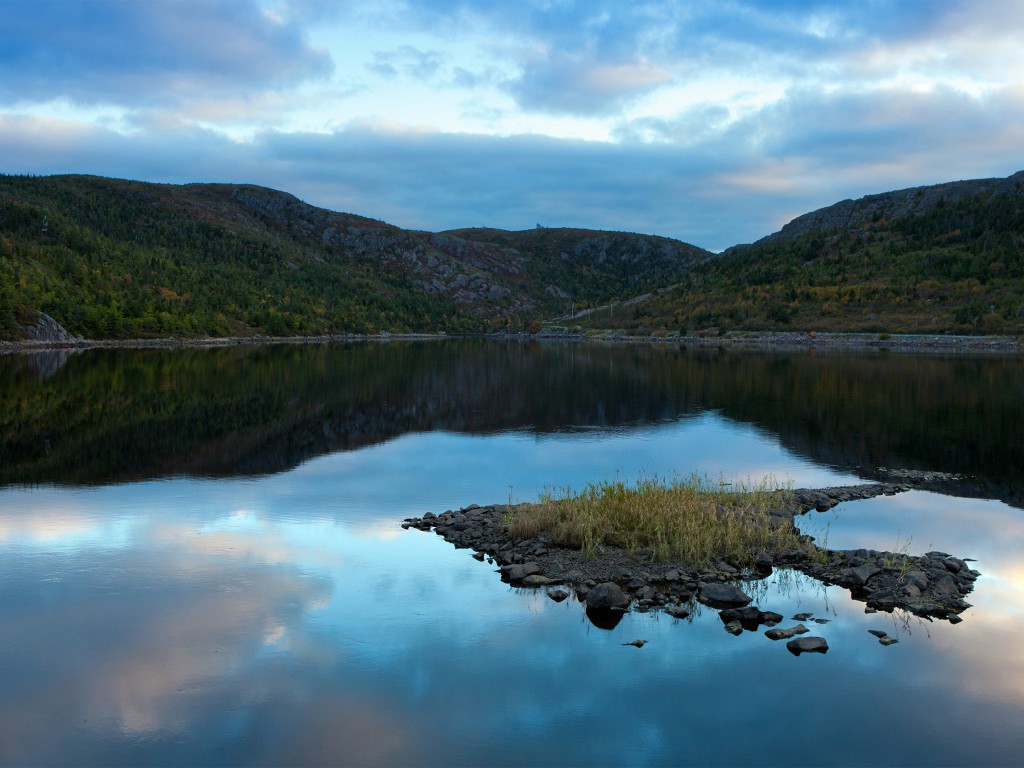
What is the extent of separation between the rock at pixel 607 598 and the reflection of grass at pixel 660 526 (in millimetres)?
1987

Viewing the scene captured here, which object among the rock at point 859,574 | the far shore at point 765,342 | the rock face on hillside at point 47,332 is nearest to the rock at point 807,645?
the rock at point 859,574

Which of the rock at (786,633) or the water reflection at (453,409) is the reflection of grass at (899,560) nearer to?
the rock at (786,633)

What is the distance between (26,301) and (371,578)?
96.9m

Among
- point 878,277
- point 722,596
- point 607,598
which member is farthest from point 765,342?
point 607,598

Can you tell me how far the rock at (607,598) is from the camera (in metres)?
12.9

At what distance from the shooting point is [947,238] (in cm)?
14238

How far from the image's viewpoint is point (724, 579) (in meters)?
14.3

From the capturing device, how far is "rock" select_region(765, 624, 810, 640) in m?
11.9

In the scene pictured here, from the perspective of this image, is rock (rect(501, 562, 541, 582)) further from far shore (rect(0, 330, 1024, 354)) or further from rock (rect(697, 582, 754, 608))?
far shore (rect(0, 330, 1024, 354))

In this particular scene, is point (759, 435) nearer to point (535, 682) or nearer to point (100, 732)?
point (535, 682)

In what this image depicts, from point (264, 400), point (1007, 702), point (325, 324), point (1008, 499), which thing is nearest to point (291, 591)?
point (1007, 702)

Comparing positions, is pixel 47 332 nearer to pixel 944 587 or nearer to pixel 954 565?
pixel 954 565

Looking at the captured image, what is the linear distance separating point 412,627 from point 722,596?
17.9ft

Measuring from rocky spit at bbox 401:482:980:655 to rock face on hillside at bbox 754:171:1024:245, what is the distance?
593ft
